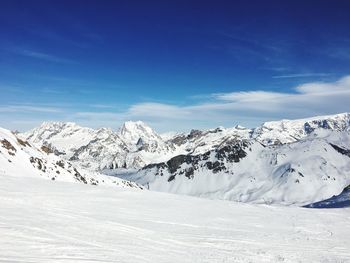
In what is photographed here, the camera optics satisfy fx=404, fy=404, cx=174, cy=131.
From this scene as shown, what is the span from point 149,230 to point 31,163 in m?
52.3

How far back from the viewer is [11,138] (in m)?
76.9

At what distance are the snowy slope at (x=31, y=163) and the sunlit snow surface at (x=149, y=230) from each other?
25.7 metres

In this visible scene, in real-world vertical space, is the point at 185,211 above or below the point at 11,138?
below

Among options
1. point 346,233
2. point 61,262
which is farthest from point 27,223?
point 346,233

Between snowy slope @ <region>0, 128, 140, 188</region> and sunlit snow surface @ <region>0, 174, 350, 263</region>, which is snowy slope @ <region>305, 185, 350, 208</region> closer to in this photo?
sunlit snow surface @ <region>0, 174, 350, 263</region>

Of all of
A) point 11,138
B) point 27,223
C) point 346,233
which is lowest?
point 346,233

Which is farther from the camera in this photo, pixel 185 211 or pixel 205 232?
pixel 185 211

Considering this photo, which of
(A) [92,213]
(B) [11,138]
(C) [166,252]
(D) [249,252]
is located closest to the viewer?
(C) [166,252]

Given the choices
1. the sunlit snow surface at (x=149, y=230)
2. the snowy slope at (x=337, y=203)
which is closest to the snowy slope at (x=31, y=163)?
the sunlit snow surface at (x=149, y=230)

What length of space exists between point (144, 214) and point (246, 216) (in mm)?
9505

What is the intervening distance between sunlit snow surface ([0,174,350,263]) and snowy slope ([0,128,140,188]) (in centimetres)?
2571

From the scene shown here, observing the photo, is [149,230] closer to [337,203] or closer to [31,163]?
[337,203]

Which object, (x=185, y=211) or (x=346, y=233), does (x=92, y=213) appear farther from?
(x=346, y=233)

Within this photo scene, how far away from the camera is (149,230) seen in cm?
2441
